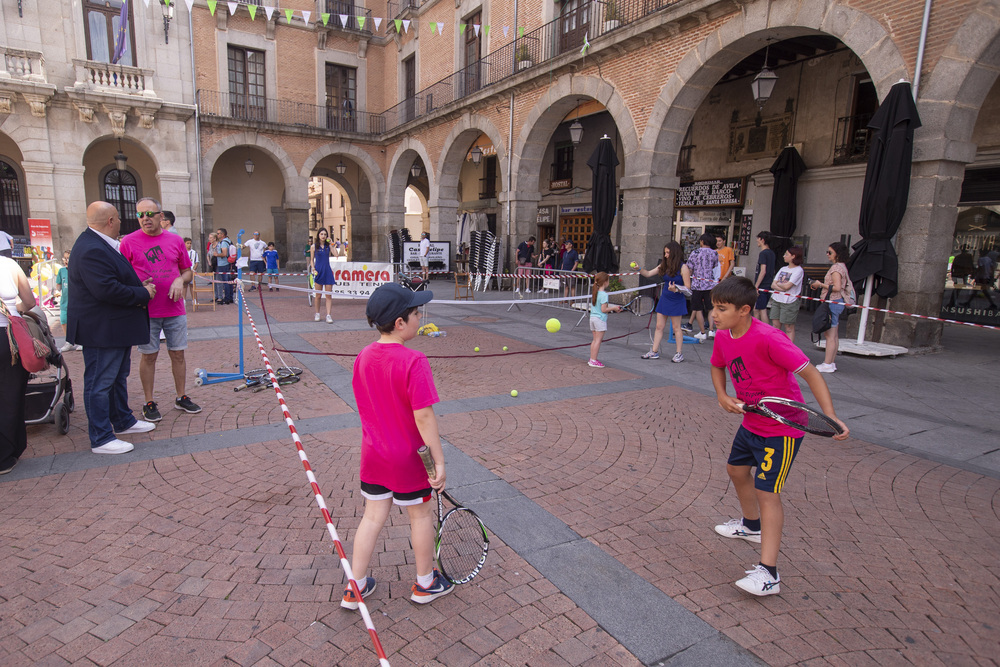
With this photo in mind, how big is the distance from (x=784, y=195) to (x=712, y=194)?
2.69m

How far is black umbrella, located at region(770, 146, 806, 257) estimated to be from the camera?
13.4m

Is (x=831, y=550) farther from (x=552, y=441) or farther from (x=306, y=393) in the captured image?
(x=306, y=393)

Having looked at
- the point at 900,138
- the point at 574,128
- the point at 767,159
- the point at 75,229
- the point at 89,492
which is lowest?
the point at 89,492

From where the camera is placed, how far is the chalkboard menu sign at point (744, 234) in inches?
594

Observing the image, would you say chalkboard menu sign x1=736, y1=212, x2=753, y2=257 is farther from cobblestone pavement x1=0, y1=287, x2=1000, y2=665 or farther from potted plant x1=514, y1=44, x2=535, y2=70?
cobblestone pavement x1=0, y1=287, x2=1000, y2=665

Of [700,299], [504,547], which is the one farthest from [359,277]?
[504,547]

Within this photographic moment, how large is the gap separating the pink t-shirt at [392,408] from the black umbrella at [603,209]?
1012cm

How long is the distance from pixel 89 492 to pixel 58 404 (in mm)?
1553

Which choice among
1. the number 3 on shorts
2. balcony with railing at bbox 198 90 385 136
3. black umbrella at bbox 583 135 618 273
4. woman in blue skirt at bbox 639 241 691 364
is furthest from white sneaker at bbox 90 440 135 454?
balcony with railing at bbox 198 90 385 136

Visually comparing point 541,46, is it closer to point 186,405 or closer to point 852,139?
point 852,139

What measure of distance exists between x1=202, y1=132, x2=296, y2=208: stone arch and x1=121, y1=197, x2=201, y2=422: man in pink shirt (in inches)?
737

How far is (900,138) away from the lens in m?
7.80

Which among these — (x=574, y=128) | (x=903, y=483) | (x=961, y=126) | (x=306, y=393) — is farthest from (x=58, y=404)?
(x=574, y=128)

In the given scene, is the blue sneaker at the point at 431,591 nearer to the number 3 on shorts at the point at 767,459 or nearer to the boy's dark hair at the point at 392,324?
the boy's dark hair at the point at 392,324
